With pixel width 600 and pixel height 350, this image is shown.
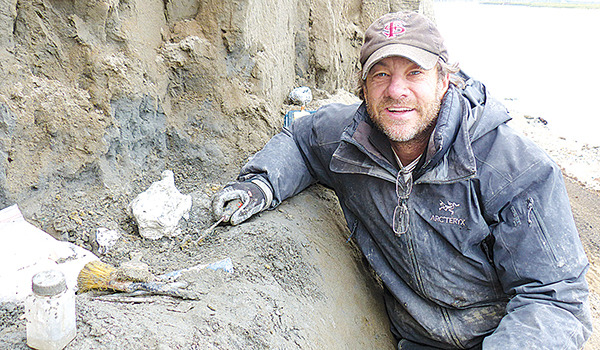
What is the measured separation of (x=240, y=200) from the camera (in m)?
2.34

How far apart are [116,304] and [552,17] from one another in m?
17.7

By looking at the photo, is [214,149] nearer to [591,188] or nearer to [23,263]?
[23,263]

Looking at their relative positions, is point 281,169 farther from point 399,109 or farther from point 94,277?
point 94,277

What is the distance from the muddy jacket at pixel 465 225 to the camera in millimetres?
1878

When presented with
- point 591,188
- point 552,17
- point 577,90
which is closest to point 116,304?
point 591,188

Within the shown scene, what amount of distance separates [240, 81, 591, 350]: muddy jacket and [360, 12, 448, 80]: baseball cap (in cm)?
22

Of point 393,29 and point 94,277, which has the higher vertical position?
point 393,29

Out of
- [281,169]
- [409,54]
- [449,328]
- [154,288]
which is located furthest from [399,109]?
[154,288]

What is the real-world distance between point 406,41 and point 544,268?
43.0 inches

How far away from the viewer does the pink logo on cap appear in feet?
6.94

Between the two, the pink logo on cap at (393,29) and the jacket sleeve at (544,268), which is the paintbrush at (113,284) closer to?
the jacket sleeve at (544,268)

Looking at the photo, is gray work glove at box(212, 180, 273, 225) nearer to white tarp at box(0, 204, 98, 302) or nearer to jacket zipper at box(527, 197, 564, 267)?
white tarp at box(0, 204, 98, 302)

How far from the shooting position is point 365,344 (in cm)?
234

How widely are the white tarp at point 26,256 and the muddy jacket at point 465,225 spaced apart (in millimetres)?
961
